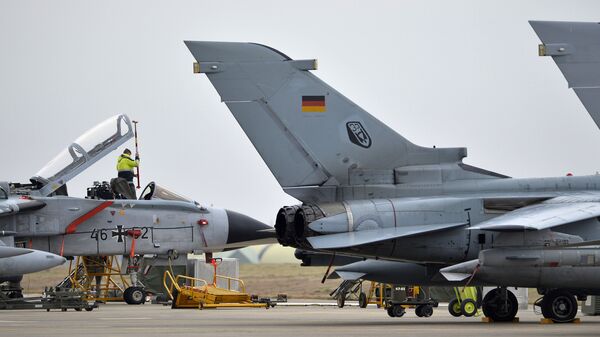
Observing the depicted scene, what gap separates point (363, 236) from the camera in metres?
16.9

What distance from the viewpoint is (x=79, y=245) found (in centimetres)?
2478

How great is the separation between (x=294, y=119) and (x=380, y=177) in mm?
1532

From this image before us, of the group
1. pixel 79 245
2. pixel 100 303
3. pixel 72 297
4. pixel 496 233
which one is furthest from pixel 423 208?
pixel 100 303

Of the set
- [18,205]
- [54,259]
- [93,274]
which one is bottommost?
[93,274]

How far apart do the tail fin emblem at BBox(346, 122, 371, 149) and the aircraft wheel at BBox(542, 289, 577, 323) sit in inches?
134

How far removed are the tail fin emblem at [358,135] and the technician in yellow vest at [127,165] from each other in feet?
28.3

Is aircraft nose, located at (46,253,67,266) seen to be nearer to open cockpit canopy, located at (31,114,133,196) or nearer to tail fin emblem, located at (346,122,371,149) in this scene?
open cockpit canopy, located at (31,114,133,196)

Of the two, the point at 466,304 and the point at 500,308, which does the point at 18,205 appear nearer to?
the point at 466,304

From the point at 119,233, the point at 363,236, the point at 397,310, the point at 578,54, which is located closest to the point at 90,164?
the point at 119,233

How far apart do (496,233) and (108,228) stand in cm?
1000

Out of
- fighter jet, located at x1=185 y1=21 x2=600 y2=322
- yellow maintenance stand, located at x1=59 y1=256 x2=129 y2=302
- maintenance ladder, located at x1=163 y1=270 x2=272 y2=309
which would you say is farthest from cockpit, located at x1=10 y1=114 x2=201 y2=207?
fighter jet, located at x1=185 y1=21 x2=600 y2=322

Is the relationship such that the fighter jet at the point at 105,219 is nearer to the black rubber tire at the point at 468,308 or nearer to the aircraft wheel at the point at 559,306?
the black rubber tire at the point at 468,308

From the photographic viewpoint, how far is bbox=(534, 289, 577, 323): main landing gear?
17125 millimetres

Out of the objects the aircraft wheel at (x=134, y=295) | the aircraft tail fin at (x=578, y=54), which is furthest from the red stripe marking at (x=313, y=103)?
the aircraft wheel at (x=134, y=295)
